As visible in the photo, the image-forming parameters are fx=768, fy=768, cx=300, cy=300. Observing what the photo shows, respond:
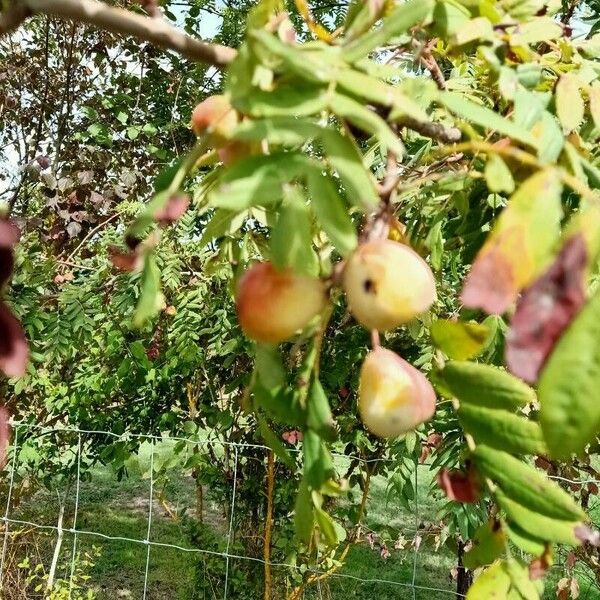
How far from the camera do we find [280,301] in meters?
0.58

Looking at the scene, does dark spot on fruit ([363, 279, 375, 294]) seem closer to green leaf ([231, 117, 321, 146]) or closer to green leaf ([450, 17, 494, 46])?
green leaf ([231, 117, 321, 146])

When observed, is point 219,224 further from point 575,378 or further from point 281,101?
point 575,378

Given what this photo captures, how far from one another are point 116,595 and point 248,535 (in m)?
0.87

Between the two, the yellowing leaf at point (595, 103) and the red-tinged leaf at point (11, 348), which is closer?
the red-tinged leaf at point (11, 348)

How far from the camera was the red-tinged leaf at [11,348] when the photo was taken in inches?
21.7

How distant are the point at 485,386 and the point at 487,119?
0.69ft

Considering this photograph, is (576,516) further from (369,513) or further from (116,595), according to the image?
(369,513)

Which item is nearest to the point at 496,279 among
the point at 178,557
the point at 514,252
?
the point at 514,252

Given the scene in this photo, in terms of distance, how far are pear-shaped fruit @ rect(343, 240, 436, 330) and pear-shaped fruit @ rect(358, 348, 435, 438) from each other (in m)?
0.08

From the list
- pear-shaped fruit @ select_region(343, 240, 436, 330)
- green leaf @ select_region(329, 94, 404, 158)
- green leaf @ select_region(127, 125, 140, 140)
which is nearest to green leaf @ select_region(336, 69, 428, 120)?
green leaf @ select_region(329, 94, 404, 158)

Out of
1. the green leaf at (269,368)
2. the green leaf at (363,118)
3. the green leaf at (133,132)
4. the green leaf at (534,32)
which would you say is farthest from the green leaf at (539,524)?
the green leaf at (133,132)

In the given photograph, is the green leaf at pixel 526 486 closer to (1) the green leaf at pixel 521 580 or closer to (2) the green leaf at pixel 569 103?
(1) the green leaf at pixel 521 580

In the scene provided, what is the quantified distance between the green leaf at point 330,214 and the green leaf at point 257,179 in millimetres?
13

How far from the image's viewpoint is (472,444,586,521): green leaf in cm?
59
